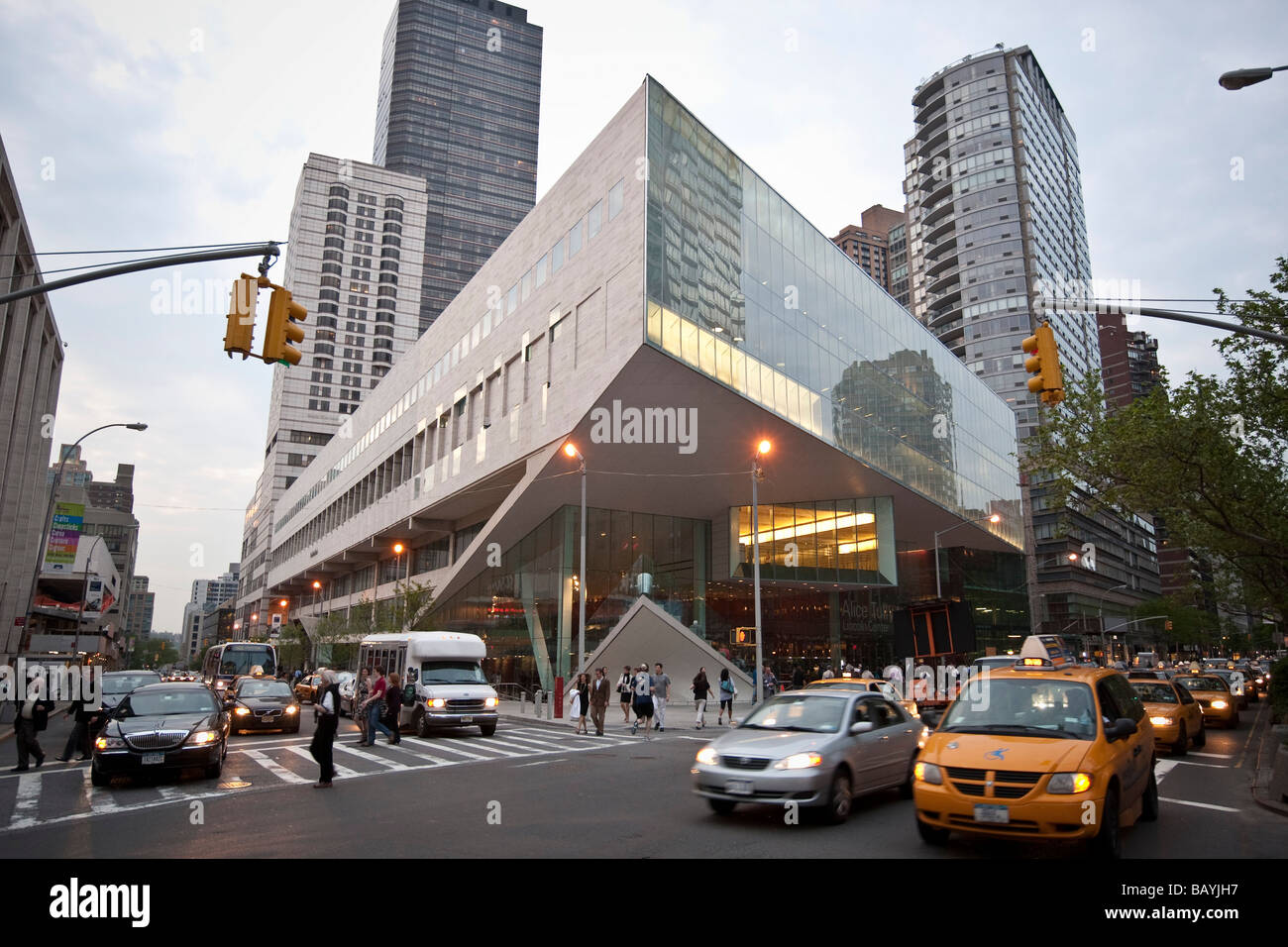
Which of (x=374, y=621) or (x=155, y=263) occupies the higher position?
(x=155, y=263)

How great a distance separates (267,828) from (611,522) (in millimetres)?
30544

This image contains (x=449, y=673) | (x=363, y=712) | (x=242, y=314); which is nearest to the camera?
(x=242, y=314)

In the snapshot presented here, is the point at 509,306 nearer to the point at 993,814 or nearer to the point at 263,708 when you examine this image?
the point at 263,708

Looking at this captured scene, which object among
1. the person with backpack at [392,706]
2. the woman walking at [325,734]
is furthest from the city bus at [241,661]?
the woman walking at [325,734]

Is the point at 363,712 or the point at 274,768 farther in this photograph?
the point at 363,712

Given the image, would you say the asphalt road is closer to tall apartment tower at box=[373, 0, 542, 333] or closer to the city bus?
the city bus

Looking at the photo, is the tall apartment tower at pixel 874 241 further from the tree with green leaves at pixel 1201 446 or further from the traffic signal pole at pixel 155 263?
the traffic signal pole at pixel 155 263

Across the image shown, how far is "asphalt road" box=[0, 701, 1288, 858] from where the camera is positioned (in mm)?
7797

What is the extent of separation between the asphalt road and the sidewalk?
7.97 meters

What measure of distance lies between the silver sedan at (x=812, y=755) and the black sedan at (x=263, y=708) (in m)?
16.0

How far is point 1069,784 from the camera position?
6.79 m

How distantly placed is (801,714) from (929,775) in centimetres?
277

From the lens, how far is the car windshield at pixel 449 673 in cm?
2125

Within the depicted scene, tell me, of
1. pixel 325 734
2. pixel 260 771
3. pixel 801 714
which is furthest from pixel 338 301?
pixel 801 714
